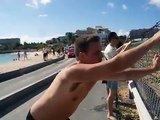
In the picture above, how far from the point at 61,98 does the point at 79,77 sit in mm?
340

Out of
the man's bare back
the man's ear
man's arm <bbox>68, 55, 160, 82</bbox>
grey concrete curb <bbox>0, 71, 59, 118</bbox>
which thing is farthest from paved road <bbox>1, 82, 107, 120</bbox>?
the man's ear

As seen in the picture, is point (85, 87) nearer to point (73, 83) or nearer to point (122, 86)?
point (73, 83)

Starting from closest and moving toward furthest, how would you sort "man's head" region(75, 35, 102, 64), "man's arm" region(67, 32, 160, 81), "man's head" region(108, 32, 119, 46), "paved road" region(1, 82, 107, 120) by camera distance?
"man's arm" region(67, 32, 160, 81) → "man's head" region(75, 35, 102, 64) → "man's head" region(108, 32, 119, 46) → "paved road" region(1, 82, 107, 120)

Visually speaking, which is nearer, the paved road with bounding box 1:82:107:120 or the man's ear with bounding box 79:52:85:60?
the man's ear with bounding box 79:52:85:60

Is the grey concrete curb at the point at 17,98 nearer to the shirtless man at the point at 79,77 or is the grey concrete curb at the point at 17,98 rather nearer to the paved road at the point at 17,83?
the paved road at the point at 17,83

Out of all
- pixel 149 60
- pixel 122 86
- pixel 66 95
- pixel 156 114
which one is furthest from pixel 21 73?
pixel 66 95

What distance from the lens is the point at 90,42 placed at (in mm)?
3738

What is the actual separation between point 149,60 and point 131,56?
5.28m

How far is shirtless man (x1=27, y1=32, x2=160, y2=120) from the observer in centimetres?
349

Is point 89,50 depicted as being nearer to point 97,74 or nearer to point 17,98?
point 97,74

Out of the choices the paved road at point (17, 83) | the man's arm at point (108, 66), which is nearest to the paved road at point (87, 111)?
the paved road at point (17, 83)

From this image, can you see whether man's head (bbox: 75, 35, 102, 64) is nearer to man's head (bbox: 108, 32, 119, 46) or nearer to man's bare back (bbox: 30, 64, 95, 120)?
man's bare back (bbox: 30, 64, 95, 120)

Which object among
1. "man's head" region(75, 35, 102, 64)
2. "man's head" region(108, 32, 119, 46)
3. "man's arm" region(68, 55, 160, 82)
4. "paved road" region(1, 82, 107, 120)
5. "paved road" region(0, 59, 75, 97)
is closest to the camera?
"man's arm" region(68, 55, 160, 82)

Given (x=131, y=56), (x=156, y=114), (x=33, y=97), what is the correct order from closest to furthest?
1. (x=131, y=56)
2. (x=156, y=114)
3. (x=33, y=97)
